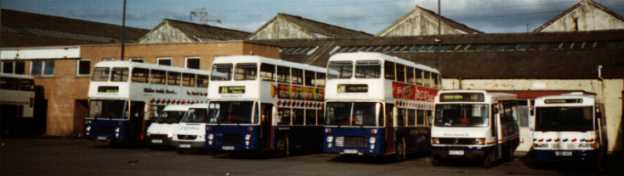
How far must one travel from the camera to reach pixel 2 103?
3978cm

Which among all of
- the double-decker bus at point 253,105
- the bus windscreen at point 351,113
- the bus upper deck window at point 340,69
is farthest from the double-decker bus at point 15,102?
the bus windscreen at point 351,113

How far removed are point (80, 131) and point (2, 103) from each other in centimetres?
578

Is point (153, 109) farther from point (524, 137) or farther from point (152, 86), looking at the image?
point (524, 137)

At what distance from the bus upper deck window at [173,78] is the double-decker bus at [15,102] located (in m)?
13.1

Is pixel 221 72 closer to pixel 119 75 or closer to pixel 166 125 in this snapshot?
pixel 166 125

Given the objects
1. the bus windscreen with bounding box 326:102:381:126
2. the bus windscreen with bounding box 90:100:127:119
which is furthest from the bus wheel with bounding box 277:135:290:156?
the bus windscreen with bounding box 90:100:127:119

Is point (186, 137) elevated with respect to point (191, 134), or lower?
lower

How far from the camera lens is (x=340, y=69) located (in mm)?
22625

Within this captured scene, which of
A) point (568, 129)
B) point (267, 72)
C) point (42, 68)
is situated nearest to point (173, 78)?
point (267, 72)

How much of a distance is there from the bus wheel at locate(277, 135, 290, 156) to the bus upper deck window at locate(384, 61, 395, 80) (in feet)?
17.1

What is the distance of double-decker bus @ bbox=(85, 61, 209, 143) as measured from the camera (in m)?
29.0

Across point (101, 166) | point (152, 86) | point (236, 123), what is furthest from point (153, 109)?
point (101, 166)

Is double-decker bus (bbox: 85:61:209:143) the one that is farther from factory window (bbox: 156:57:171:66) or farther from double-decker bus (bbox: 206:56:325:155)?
factory window (bbox: 156:57:171:66)

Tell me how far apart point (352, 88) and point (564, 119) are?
22.1 ft
